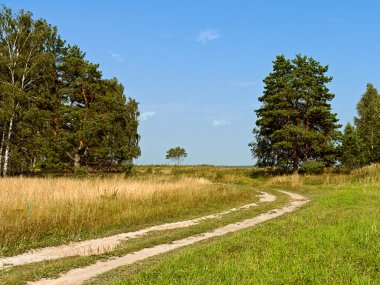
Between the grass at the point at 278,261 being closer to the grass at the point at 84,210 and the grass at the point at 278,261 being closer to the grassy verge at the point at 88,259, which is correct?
the grassy verge at the point at 88,259

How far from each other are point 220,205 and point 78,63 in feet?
69.1

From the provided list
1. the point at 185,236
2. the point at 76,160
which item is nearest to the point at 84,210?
the point at 185,236

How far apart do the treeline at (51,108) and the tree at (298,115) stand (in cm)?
1938

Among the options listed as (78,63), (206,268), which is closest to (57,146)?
(78,63)

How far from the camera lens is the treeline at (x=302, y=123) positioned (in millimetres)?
40188

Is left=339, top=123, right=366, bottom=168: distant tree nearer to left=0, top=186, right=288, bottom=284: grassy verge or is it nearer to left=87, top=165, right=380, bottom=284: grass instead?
left=0, top=186, right=288, bottom=284: grassy verge

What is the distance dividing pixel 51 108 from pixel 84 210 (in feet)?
70.1

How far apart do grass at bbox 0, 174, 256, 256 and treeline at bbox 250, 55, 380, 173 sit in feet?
77.5

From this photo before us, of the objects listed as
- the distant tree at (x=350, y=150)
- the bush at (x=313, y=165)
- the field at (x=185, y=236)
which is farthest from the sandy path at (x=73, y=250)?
the distant tree at (x=350, y=150)

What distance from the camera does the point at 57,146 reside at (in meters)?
28.8

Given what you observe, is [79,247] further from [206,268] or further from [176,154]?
[176,154]

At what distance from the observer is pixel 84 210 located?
500 inches

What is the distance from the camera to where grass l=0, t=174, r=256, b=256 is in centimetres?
986

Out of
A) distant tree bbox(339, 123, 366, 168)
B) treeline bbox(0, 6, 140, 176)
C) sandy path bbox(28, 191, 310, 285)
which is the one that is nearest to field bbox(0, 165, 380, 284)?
sandy path bbox(28, 191, 310, 285)
